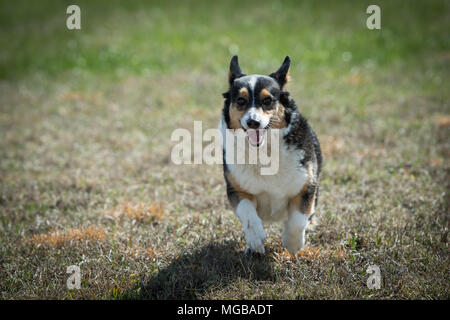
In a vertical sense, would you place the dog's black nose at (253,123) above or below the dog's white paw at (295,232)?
above

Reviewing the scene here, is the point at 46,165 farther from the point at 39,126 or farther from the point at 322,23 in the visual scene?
the point at 322,23

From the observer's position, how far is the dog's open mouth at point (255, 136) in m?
4.04

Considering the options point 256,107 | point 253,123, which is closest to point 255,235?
point 253,123

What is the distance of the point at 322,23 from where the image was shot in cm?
1577

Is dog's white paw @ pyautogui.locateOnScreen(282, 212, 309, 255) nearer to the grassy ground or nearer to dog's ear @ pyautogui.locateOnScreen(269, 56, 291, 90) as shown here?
the grassy ground

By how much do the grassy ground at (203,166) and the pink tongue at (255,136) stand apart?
1.08 meters

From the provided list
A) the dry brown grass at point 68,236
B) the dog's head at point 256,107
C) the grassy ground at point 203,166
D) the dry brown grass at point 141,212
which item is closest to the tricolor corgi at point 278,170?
the dog's head at point 256,107

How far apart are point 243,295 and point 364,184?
3045 millimetres

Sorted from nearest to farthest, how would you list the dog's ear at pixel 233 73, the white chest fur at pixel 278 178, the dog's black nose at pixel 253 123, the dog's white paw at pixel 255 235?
the dog's black nose at pixel 253 123 → the dog's white paw at pixel 255 235 → the white chest fur at pixel 278 178 → the dog's ear at pixel 233 73

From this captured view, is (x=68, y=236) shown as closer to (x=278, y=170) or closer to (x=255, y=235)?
(x=255, y=235)

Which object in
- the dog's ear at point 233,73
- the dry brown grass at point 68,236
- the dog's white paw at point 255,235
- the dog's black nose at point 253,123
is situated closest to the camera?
the dog's black nose at point 253,123

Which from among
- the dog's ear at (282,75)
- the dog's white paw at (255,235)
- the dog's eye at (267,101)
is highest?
the dog's ear at (282,75)

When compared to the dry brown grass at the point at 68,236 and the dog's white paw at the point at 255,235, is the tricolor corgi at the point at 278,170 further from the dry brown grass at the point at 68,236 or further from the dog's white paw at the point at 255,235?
the dry brown grass at the point at 68,236

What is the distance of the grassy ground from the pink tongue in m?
1.08
